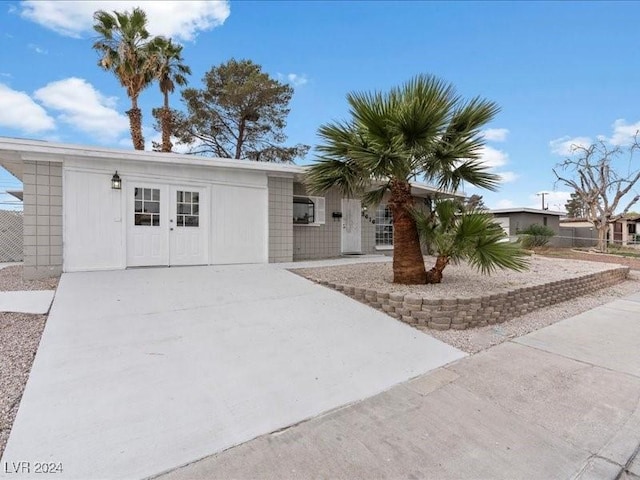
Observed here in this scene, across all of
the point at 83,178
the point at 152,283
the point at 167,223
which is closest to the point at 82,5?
the point at 83,178

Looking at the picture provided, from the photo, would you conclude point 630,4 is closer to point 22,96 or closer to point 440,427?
point 440,427

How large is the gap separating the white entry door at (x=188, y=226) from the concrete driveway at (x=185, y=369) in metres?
2.30

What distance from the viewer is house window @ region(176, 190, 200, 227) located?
7.97 m

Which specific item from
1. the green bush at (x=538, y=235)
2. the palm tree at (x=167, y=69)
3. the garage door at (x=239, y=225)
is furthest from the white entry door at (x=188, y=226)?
the green bush at (x=538, y=235)

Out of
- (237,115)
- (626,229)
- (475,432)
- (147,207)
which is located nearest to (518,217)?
(626,229)

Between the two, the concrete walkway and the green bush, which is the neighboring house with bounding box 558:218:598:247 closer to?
the green bush

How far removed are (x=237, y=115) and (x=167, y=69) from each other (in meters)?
4.15

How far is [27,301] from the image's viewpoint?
5234 millimetres

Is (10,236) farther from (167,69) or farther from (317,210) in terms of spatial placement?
(317,210)

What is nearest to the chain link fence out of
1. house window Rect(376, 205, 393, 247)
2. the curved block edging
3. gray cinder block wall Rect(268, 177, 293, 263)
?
gray cinder block wall Rect(268, 177, 293, 263)

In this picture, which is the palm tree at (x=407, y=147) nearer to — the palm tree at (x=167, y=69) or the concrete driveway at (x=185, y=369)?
the concrete driveway at (x=185, y=369)

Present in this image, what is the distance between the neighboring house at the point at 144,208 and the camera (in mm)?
6785

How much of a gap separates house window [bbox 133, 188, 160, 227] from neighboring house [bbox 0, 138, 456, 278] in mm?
20

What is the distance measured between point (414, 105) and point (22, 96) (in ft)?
A: 46.7
